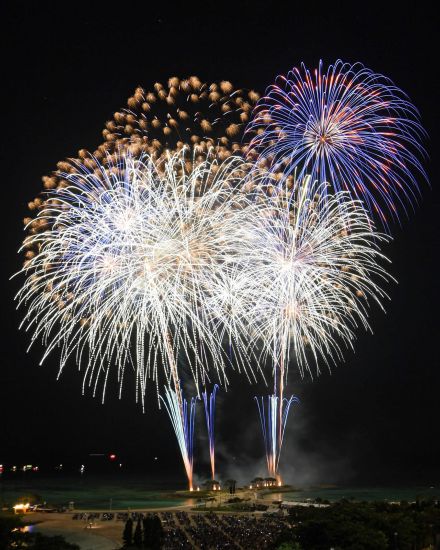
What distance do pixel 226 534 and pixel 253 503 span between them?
16783 mm

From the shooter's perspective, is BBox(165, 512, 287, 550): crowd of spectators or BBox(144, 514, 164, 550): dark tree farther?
BBox(165, 512, 287, 550): crowd of spectators

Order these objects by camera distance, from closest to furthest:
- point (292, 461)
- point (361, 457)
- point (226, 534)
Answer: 1. point (226, 534)
2. point (292, 461)
3. point (361, 457)

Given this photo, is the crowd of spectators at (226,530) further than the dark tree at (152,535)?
Yes

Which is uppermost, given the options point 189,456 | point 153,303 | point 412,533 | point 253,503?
point 153,303

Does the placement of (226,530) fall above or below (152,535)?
above

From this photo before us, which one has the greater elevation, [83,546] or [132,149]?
[132,149]

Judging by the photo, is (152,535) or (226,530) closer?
(152,535)

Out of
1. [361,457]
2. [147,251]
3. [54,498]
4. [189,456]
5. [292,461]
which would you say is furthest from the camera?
[361,457]

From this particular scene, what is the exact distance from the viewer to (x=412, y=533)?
3409 cm

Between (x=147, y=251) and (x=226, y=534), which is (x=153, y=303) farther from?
(x=226, y=534)

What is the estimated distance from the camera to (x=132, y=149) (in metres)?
36.9

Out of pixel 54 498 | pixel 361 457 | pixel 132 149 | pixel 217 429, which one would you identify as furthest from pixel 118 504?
pixel 361 457

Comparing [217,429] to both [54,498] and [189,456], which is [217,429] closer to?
[54,498]

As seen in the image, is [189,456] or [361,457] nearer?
[189,456]
